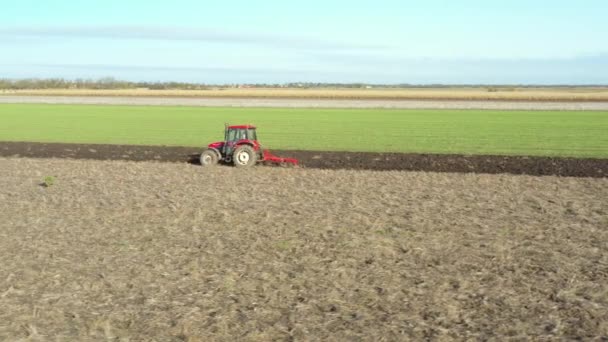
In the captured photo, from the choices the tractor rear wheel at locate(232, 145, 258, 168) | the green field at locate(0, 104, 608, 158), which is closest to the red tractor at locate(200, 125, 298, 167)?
the tractor rear wheel at locate(232, 145, 258, 168)

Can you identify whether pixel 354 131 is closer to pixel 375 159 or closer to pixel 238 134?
pixel 375 159

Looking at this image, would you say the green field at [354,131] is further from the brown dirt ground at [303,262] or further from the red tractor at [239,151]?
the brown dirt ground at [303,262]

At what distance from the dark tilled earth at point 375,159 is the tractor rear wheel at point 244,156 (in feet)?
6.90

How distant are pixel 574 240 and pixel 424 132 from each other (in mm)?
23687

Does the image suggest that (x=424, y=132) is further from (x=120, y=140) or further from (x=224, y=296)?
(x=224, y=296)

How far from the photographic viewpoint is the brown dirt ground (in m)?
7.62

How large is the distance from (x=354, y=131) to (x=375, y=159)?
39.9 feet

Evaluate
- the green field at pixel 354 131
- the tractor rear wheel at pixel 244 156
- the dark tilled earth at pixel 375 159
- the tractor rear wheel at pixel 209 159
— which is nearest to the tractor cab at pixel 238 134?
the tractor rear wheel at pixel 244 156

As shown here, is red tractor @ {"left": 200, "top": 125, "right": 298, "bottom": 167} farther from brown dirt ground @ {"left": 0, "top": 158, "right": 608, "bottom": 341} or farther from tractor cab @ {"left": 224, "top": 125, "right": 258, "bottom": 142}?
brown dirt ground @ {"left": 0, "top": 158, "right": 608, "bottom": 341}

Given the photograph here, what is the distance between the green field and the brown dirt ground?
415 inches

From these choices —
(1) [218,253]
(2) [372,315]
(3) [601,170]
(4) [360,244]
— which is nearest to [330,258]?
(4) [360,244]

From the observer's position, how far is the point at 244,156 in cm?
2159

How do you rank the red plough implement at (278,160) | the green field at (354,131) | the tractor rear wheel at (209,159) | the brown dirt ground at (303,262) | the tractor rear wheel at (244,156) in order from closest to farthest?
the brown dirt ground at (303,262) → the tractor rear wheel at (244,156) → the red plough implement at (278,160) → the tractor rear wheel at (209,159) → the green field at (354,131)

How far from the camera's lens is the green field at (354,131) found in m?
28.5
